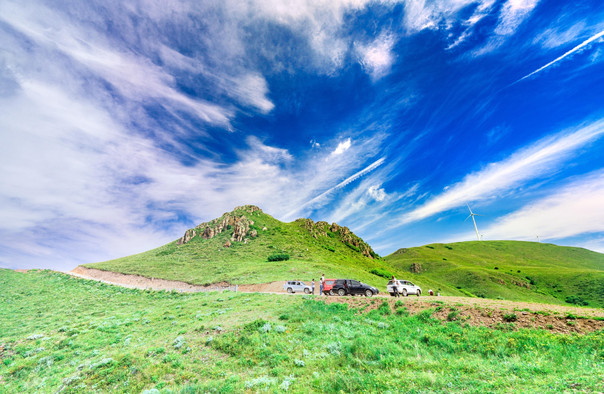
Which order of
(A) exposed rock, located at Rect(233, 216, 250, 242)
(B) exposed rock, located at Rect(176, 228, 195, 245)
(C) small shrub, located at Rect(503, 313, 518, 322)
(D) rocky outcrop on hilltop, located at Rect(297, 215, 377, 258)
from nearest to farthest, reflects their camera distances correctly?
(C) small shrub, located at Rect(503, 313, 518, 322), (A) exposed rock, located at Rect(233, 216, 250, 242), (B) exposed rock, located at Rect(176, 228, 195, 245), (D) rocky outcrop on hilltop, located at Rect(297, 215, 377, 258)

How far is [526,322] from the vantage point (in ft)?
46.7

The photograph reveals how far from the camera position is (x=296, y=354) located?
13.0 meters

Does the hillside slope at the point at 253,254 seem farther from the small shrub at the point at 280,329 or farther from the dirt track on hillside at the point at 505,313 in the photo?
the small shrub at the point at 280,329

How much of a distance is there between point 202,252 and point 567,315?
256 feet

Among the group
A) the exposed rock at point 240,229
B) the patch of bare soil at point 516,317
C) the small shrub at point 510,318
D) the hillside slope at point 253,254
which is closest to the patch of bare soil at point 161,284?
the hillside slope at point 253,254

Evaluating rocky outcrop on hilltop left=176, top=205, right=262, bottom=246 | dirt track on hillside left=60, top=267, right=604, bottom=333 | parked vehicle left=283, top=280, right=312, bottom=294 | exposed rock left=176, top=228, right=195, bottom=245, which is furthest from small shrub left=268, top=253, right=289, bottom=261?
exposed rock left=176, top=228, right=195, bottom=245

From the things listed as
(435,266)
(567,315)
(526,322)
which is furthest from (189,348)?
(435,266)

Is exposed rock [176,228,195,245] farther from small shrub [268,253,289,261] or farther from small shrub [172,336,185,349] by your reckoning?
small shrub [172,336,185,349]

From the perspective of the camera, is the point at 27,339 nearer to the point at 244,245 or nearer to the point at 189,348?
the point at 189,348

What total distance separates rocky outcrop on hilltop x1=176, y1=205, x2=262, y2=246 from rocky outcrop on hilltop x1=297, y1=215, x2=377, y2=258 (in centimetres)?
2407

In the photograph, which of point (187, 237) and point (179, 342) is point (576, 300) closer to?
point (179, 342)

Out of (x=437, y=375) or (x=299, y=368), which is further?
(x=299, y=368)

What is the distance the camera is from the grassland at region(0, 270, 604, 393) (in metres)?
9.28

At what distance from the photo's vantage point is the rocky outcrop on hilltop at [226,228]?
84875 millimetres
